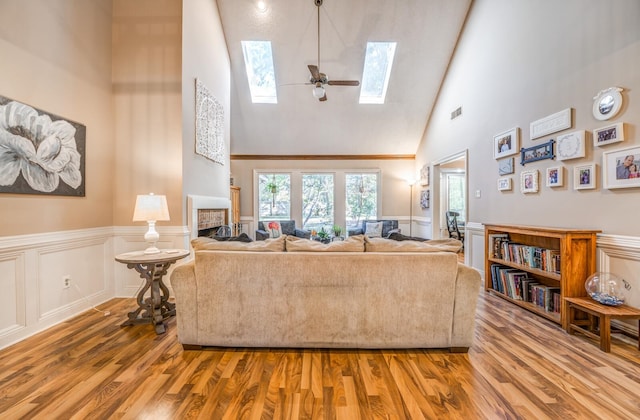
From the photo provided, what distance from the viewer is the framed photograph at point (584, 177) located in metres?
2.69

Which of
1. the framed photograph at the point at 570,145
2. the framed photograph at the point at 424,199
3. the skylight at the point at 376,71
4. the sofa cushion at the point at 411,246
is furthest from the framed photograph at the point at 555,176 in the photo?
the skylight at the point at 376,71

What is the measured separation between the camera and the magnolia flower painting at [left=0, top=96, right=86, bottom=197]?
237cm

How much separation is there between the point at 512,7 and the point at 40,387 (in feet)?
19.7

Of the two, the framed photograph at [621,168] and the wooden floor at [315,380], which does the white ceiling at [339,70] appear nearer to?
the framed photograph at [621,168]

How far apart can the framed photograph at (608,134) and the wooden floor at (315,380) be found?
67.8 inches

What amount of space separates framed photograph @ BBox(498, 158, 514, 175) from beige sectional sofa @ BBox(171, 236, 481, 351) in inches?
89.0

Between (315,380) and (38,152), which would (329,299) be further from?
(38,152)

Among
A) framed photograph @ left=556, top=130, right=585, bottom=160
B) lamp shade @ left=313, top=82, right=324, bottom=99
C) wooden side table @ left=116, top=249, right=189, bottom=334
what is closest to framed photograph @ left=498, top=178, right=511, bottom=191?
framed photograph @ left=556, top=130, right=585, bottom=160

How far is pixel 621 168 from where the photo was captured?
2.45 meters

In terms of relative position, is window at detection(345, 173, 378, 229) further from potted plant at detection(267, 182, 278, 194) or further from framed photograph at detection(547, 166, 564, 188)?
framed photograph at detection(547, 166, 564, 188)

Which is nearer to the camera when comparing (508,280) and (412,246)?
(412,246)

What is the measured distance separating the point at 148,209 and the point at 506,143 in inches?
171

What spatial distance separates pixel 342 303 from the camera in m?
2.22

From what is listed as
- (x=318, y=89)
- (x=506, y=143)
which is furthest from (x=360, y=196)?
(x=506, y=143)
